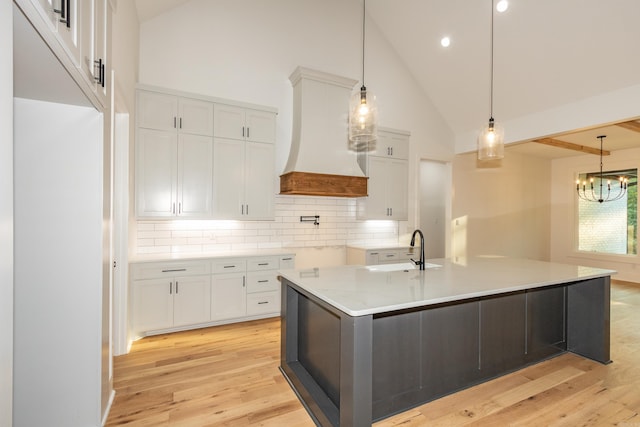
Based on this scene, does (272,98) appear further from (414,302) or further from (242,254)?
(414,302)

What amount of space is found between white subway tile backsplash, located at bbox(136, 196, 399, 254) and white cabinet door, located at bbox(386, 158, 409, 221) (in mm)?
333

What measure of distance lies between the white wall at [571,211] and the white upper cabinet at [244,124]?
755 cm

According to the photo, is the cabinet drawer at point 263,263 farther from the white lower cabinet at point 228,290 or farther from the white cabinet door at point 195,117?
the white cabinet door at point 195,117

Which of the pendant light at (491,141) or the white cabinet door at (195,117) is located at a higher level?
the white cabinet door at (195,117)

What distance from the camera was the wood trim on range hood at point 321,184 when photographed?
418cm

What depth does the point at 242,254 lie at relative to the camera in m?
3.88

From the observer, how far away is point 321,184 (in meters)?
4.32

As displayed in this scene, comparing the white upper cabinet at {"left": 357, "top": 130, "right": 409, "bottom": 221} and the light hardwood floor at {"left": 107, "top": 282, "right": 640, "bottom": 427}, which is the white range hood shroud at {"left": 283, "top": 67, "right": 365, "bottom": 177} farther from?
the light hardwood floor at {"left": 107, "top": 282, "right": 640, "bottom": 427}

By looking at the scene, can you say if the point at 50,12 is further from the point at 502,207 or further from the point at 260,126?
the point at 502,207

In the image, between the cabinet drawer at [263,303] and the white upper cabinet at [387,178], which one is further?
the white upper cabinet at [387,178]

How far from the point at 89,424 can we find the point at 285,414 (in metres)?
1.16

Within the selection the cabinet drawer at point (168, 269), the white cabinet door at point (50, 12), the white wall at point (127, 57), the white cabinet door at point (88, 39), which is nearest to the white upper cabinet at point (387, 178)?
the cabinet drawer at point (168, 269)

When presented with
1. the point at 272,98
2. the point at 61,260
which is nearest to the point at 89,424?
the point at 61,260

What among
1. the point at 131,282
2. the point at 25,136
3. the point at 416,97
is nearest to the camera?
the point at 25,136
